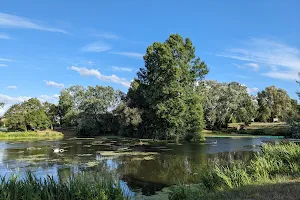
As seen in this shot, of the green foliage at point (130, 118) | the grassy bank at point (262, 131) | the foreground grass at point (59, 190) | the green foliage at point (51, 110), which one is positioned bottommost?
the grassy bank at point (262, 131)

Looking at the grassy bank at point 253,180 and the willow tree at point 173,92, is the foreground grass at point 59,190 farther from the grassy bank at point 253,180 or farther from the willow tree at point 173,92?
the willow tree at point 173,92

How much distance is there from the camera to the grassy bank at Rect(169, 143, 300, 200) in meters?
6.73

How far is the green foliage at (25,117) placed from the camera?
210ft

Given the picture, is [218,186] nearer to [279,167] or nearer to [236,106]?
[279,167]

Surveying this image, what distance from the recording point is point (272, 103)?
67.6 m

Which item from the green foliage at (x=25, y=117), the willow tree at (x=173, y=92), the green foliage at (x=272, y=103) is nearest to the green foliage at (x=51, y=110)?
the green foliage at (x=25, y=117)

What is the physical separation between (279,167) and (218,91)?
5245 centimetres

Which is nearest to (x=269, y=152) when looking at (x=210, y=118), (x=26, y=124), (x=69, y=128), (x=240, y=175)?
(x=240, y=175)

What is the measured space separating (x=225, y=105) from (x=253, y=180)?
52768 millimetres

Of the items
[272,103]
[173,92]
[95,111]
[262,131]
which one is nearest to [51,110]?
[95,111]

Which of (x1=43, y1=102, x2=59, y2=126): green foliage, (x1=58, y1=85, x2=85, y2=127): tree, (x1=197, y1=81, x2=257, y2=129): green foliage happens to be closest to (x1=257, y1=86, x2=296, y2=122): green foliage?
(x1=197, y1=81, x2=257, y2=129): green foliage

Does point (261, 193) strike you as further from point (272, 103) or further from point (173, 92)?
point (272, 103)

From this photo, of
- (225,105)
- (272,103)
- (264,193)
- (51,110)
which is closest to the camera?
(264,193)

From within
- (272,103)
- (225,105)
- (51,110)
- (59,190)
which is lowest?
(59,190)
